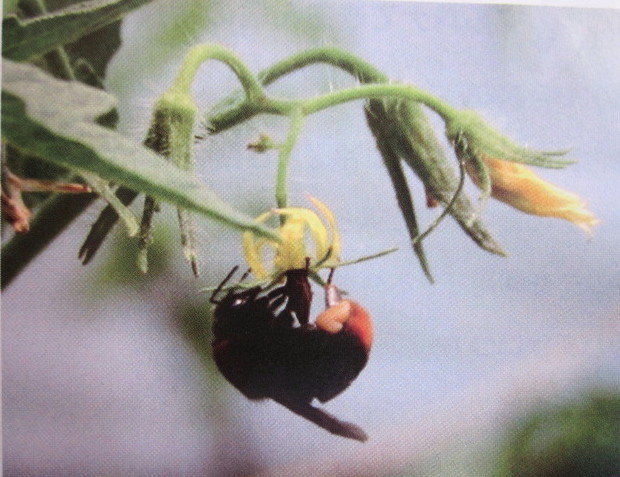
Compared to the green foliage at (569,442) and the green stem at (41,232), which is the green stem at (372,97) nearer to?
the green stem at (41,232)

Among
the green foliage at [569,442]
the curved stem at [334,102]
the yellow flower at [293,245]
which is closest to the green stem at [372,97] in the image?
the curved stem at [334,102]

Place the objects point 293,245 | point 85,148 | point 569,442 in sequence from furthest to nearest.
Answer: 1. point 569,442
2. point 293,245
3. point 85,148

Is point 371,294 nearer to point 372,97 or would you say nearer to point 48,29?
point 372,97

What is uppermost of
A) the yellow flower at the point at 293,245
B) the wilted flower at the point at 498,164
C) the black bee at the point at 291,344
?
the wilted flower at the point at 498,164

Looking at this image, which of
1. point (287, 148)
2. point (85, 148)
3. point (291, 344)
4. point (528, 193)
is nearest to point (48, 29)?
point (85, 148)

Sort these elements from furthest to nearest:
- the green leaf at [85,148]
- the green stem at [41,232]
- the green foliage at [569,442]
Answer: the green foliage at [569,442]
the green stem at [41,232]
the green leaf at [85,148]

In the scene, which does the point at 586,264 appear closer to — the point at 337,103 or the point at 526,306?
the point at 526,306

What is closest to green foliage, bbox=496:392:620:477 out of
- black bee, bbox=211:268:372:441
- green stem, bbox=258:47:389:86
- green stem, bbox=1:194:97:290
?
black bee, bbox=211:268:372:441
